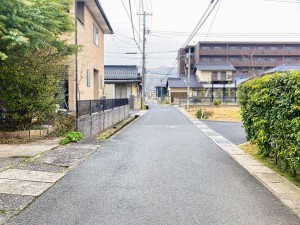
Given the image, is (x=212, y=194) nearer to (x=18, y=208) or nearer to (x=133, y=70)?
(x=18, y=208)

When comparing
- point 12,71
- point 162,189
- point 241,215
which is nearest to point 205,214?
point 241,215

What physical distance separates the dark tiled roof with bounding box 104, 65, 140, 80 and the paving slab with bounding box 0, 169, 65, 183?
92.0ft

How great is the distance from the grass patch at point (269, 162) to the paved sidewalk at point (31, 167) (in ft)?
14.7

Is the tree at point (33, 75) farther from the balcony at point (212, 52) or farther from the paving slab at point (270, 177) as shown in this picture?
the balcony at point (212, 52)

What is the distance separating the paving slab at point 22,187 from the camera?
14.9 ft

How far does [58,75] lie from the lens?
34.5 ft

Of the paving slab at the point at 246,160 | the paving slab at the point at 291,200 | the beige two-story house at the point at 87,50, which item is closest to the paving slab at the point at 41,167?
the paving slab at the point at 291,200

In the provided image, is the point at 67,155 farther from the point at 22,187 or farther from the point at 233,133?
the point at 233,133

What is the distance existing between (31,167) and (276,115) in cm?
532

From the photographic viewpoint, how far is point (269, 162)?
7.12 meters

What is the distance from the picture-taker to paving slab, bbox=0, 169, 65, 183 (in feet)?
17.3

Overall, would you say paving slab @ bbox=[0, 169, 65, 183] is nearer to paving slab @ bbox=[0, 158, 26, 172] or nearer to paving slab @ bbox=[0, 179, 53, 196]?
paving slab @ bbox=[0, 179, 53, 196]

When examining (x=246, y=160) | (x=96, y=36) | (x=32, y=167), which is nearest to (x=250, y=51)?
(x=96, y=36)

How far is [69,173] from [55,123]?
563 cm
